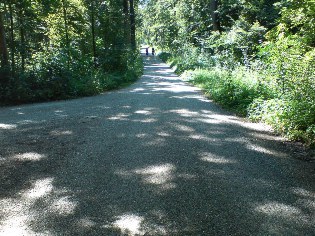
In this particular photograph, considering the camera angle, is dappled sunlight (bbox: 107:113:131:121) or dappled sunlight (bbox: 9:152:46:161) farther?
dappled sunlight (bbox: 107:113:131:121)

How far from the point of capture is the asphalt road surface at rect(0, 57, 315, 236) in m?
3.51

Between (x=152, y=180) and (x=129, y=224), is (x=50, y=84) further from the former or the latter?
(x=129, y=224)

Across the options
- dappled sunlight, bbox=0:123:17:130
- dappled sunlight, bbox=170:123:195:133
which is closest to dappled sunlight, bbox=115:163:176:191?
dappled sunlight, bbox=170:123:195:133

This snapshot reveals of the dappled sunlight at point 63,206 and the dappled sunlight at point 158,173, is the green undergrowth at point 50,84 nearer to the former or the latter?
the dappled sunlight at point 158,173

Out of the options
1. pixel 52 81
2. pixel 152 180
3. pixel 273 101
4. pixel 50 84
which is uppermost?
pixel 52 81

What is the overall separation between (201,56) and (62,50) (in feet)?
35.9

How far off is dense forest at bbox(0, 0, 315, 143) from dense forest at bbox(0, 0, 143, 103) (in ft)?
0.14

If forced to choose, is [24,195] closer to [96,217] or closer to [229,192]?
[96,217]

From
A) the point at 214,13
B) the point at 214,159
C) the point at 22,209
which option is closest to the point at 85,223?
the point at 22,209

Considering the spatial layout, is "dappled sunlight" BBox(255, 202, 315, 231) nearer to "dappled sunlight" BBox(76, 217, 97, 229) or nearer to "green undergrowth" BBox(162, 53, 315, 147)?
"dappled sunlight" BBox(76, 217, 97, 229)

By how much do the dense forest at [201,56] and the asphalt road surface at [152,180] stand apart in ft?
4.88

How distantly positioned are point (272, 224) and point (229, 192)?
0.85m

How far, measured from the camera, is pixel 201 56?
22.8 meters

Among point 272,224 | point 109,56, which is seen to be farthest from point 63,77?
point 272,224
